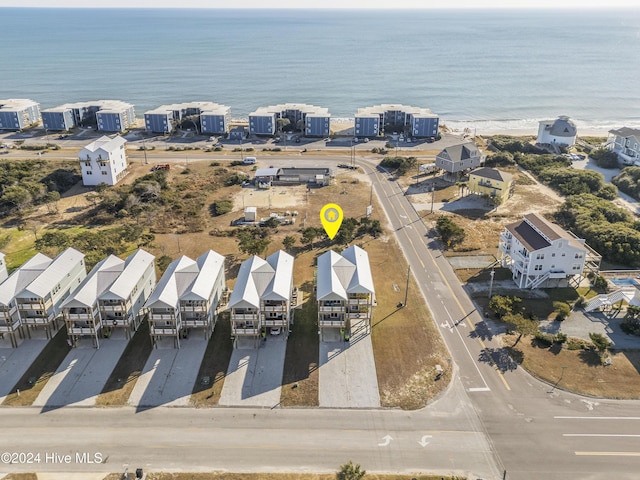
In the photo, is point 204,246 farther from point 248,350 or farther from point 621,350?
point 621,350

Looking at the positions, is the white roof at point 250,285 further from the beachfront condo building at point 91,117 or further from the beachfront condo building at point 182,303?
the beachfront condo building at point 91,117

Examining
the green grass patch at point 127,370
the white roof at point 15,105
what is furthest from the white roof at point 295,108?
the green grass patch at point 127,370

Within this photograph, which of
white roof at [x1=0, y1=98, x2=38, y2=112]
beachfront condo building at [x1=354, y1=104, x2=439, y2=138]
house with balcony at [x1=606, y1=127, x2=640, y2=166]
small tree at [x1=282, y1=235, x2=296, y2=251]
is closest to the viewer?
small tree at [x1=282, y1=235, x2=296, y2=251]

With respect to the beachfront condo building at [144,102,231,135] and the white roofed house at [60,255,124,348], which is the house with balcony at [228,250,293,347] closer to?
the white roofed house at [60,255,124,348]

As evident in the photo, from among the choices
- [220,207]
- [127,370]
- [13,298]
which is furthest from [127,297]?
[220,207]

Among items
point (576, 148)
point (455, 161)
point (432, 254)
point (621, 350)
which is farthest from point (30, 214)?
point (576, 148)

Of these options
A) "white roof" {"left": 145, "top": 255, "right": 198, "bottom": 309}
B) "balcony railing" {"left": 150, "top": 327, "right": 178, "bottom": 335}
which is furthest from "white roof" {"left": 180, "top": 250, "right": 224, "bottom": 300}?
"balcony railing" {"left": 150, "top": 327, "right": 178, "bottom": 335}
